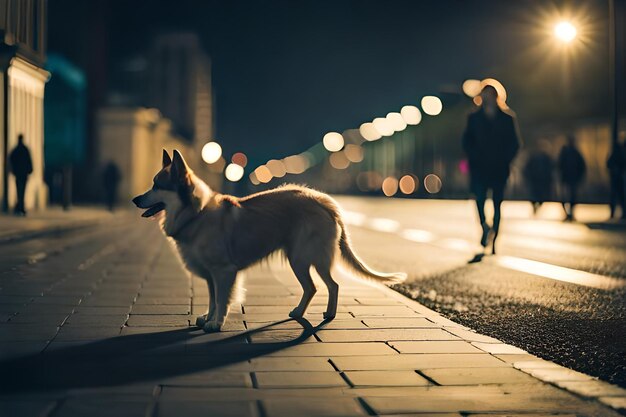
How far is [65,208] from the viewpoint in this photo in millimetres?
30750

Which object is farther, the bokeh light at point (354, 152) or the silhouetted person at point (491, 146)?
the bokeh light at point (354, 152)

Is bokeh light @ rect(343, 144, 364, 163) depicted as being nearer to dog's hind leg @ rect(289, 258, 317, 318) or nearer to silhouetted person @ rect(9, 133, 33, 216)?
silhouetted person @ rect(9, 133, 33, 216)

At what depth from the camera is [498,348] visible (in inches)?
210

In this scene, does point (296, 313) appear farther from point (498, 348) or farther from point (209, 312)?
point (498, 348)

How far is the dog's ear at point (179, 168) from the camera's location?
5978mm

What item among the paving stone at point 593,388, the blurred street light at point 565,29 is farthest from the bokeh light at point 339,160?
the paving stone at point 593,388

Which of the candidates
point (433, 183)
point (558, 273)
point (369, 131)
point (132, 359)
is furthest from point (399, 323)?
point (369, 131)

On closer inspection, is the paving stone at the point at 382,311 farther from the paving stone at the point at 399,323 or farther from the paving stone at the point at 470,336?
the paving stone at the point at 470,336

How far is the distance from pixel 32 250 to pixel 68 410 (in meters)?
10.5

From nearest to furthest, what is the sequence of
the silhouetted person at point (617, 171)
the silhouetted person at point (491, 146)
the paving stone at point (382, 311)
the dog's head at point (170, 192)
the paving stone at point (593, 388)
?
the paving stone at point (593, 388)
the dog's head at point (170, 192)
the paving stone at point (382, 311)
the silhouetted person at point (491, 146)
the silhouetted person at point (617, 171)

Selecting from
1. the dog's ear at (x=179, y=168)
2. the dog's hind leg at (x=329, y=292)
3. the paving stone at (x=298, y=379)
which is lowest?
the paving stone at (x=298, y=379)

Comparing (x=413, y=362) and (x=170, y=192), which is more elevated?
(x=170, y=192)

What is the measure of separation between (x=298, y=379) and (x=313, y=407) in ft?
1.98

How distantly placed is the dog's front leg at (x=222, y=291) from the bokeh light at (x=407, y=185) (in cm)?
7382
